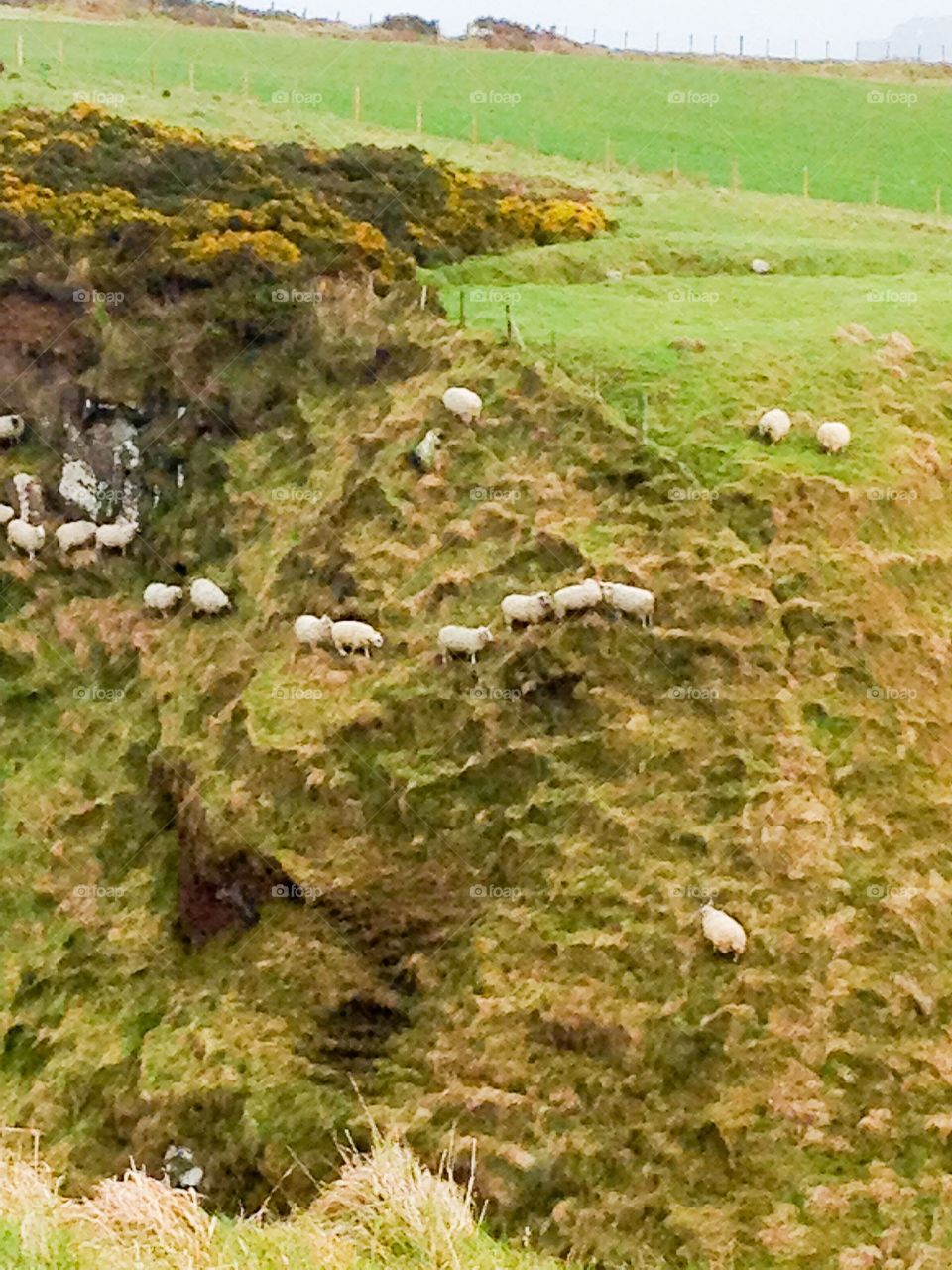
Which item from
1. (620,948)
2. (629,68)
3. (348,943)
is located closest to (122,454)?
(348,943)

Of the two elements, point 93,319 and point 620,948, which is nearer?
point 620,948

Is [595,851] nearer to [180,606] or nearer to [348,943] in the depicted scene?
[348,943]

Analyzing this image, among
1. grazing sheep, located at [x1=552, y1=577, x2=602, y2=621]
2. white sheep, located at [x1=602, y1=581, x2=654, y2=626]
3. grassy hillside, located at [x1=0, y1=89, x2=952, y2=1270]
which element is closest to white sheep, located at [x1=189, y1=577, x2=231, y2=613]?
grassy hillside, located at [x1=0, y1=89, x2=952, y2=1270]

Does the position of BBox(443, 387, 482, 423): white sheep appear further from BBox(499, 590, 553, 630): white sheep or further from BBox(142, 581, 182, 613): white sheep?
BBox(142, 581, 182, 613): white sheep

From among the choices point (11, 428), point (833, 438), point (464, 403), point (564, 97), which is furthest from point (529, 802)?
point (564, 97)

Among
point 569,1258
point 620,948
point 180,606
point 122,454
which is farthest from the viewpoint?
point 122,454

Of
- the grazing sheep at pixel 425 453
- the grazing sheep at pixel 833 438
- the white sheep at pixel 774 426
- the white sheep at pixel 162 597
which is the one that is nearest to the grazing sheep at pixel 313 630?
the grazing sheep at pixel 425 453

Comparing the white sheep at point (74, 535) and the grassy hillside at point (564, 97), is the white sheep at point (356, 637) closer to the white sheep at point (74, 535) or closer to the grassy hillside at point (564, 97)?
the white sheep at point (74, 535)
